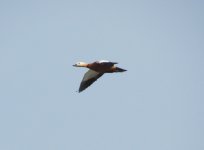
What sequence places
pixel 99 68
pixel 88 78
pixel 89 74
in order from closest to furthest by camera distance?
pixel 99 68 < pixel 89 74 < pixel 88 78

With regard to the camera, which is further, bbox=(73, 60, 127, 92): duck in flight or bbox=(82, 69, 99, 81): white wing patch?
bbox=(82, 69, 99, 81): white wing patch

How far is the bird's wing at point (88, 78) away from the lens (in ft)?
151

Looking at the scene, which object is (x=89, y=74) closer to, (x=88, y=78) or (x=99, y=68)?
(x=88, y=78)

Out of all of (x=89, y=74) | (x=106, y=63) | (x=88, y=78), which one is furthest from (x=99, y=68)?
(x=88, y=78)

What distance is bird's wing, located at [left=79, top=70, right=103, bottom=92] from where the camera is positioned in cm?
4594

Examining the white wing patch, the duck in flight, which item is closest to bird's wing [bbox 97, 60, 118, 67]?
the duck in flight

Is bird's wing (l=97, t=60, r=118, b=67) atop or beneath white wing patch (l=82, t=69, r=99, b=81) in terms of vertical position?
atop

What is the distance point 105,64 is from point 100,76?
3.93 metres

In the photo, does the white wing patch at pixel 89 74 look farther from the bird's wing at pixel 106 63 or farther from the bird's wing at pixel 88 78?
the bird's wing at pixel 106 63

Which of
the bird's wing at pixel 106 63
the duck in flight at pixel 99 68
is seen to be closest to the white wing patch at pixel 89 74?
the duck in flight at pixel 99 68

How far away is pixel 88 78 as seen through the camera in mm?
46250

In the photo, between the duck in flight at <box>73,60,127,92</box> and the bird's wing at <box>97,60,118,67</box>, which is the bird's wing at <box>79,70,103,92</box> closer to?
the duck in flight at <box>73,60,127,92</box>

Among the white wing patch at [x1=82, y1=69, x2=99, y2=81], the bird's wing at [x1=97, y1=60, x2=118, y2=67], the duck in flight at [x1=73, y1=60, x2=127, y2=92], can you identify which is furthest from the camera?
the white wing patch at [x1=82, y1=69, x2=99, y2=81]

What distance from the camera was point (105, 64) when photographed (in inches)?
1658
